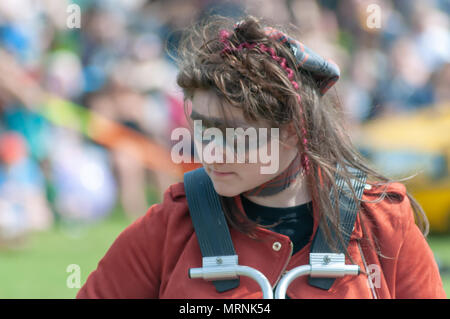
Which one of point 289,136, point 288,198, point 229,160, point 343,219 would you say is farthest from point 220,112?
point 343,219

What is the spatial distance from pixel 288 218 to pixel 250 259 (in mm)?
172

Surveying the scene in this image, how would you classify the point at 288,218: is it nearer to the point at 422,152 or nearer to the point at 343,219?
the point at 343,219

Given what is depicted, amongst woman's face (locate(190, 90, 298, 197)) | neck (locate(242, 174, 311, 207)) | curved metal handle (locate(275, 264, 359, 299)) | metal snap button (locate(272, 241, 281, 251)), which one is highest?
woman's face (locate(190, 90, 298, 197))

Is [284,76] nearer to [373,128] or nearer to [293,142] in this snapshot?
[293,142]

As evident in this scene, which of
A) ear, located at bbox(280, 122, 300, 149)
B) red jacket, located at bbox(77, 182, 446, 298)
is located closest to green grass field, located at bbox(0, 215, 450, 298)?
red jacket, located at bbox(77, 182, 446, 298)

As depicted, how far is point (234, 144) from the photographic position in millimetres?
1777

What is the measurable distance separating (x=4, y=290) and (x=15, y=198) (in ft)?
6.29

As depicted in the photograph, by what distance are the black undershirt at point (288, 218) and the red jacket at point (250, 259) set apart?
0.04m

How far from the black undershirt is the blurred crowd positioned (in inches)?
192

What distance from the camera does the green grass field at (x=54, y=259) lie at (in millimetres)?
4574

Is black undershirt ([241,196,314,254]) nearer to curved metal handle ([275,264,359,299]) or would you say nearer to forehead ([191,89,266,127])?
curved metal handle ([275,264,359,299])

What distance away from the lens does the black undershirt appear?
1.89 meters

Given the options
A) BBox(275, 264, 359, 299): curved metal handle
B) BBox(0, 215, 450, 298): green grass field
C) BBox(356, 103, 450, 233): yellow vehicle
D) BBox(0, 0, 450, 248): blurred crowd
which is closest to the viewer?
BBox(275, 264, 359, 299): curved metal handle

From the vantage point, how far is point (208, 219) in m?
1.84
